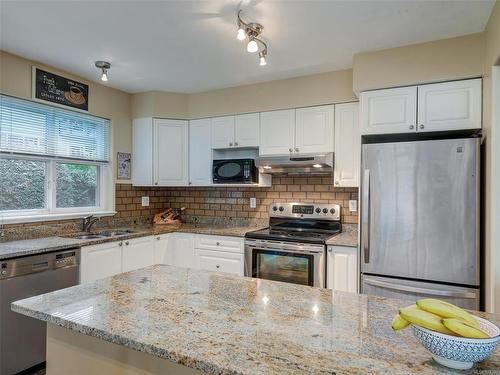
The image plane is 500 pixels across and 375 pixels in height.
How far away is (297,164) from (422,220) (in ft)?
4.07

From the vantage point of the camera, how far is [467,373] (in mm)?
823

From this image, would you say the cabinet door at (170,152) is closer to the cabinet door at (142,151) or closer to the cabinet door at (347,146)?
the cabinet door at (142,151)

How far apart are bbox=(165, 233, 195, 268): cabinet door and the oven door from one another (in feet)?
2.41

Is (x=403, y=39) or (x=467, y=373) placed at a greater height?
(x=403, y=39)

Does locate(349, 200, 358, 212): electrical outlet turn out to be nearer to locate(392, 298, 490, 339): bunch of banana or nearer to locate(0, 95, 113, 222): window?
locate(392, 298, 490, 339): bunch of banana

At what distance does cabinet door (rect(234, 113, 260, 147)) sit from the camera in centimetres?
354

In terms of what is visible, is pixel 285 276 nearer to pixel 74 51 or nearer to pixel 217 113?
pixel 217 113

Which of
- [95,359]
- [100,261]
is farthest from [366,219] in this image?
[100,261]

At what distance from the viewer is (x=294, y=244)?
2951 millimetres

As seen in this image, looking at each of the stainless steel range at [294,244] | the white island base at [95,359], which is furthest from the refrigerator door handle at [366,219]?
the white island base at [95,359]

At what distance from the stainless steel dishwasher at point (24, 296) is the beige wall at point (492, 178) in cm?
302

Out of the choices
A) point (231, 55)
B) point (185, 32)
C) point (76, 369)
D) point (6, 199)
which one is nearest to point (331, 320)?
point (76, 369)

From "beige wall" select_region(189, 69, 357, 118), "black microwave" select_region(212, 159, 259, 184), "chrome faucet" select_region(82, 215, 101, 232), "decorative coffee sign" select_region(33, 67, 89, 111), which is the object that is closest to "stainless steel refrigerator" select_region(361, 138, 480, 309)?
"beige wall" select_region(189, 69, 357, 118)

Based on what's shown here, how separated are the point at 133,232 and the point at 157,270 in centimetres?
167
